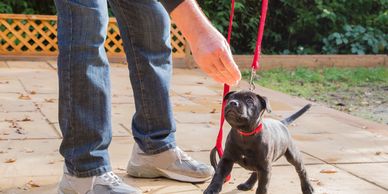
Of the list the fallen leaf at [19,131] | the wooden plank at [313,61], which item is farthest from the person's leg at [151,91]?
the wooden plank at [313,61]

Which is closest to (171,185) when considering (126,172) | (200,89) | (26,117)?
(126,172)

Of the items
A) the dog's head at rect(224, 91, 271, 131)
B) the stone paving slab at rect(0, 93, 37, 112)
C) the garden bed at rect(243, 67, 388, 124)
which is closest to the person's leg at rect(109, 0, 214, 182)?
the dog's head at rect(224, 91, 271, 131)

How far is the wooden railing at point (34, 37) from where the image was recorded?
7.64 m

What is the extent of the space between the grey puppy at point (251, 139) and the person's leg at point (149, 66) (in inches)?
17.6

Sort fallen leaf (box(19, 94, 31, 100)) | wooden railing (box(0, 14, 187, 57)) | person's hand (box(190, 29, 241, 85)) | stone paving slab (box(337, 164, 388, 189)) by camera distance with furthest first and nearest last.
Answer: wooden railing (box(0, 14, 187, 57))
fallen leaf (box(19, 94, 31, 100))
stone paving slab (box(337, 164, 388, 189))
person's hand (box(190, 29, 241, 85))

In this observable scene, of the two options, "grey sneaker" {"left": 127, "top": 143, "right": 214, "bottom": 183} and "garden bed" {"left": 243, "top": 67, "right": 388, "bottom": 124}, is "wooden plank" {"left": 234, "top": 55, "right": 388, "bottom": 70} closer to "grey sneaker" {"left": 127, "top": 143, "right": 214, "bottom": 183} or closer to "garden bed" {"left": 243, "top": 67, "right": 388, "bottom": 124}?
"garden bed" {"left": 243, "top": 67, "right": 388, "bottom": 124}

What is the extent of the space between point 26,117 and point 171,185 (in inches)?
69.5

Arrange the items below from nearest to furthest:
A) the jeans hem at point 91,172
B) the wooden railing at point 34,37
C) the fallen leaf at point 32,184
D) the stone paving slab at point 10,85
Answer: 1. the jeans hem at point 91,172
2. the fallen leaf at point 32,184
3. the stone paving slab at point 10,85
4. the wooden railing at point 34,37

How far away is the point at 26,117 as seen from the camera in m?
4.16

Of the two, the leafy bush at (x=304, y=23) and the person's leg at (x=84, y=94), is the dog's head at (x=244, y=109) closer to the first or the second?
the person's leg at (x=84, y=94)

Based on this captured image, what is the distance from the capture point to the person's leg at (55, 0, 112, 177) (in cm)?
223

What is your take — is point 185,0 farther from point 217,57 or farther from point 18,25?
point 18,25

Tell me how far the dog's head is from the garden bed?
2.95 m

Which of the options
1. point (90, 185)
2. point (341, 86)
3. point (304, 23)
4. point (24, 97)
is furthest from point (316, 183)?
point (304, 23)
